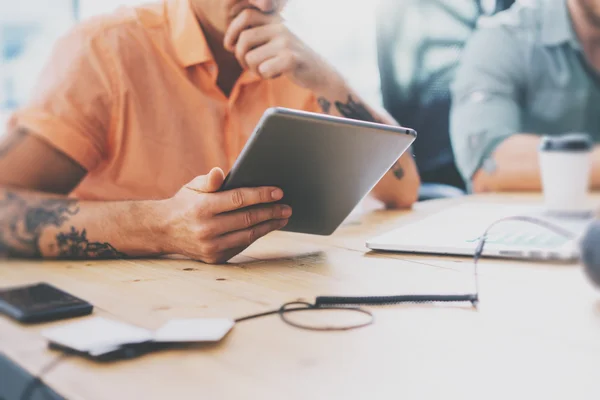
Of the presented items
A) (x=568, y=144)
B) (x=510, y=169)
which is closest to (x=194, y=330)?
(x=568, y=144)

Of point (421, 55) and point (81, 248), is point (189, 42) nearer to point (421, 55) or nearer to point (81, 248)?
point (81, 248)

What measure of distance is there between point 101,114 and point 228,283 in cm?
56

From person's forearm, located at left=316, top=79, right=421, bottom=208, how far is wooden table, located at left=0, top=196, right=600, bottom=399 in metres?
0.50

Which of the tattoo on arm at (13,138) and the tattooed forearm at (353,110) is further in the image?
the tattooed forearm at (353,110)

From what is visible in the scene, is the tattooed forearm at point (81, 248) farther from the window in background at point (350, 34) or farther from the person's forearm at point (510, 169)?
the window in background at point (350, 34)

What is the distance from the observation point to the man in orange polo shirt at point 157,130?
0.71 m

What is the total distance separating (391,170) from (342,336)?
0.80 meters

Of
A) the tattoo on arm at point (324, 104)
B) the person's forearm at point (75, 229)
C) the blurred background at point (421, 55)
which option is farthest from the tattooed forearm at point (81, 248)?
the blurred background at point (421, 55)

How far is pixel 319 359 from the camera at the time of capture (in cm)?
38

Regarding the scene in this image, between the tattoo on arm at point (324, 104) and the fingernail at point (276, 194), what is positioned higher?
the tattoo on arm at point (324, 104)

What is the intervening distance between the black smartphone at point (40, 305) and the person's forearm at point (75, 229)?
210 mm

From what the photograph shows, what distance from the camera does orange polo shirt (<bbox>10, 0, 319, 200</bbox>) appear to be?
94cm

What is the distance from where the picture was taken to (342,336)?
0.42 metres

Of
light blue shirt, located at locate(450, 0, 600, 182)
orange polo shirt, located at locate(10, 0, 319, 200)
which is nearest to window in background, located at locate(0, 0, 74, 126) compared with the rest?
orange polo shirt, located at locate(10, 0, 319, 200)
